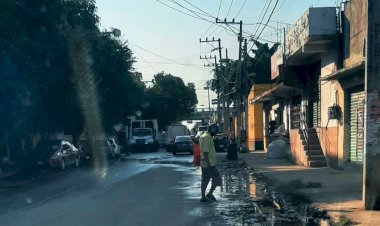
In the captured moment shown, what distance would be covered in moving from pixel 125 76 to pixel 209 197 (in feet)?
76.4

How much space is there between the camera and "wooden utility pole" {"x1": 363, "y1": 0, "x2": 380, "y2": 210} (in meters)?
10.0

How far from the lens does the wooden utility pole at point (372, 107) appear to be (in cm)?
1002

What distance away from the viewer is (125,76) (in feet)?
116

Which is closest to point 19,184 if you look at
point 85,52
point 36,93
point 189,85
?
point 36,93

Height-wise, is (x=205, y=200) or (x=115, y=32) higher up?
(x=115, y=32)

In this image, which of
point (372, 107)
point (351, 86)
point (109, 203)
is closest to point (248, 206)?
point (109, 203)

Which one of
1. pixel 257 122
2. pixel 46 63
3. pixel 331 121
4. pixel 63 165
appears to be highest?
pixel 46 63

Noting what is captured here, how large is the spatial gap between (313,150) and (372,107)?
505 inches

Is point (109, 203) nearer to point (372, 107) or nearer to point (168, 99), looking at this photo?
point (372, 107)

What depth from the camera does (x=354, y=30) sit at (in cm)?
1809

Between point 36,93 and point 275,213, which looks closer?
→ point 275,213

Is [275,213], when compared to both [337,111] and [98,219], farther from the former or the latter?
[337,111]

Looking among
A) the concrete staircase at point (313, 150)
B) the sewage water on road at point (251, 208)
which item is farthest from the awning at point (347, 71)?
the sewage water on road at point (251, 208)

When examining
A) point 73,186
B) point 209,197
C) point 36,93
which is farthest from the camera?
point 36,93
